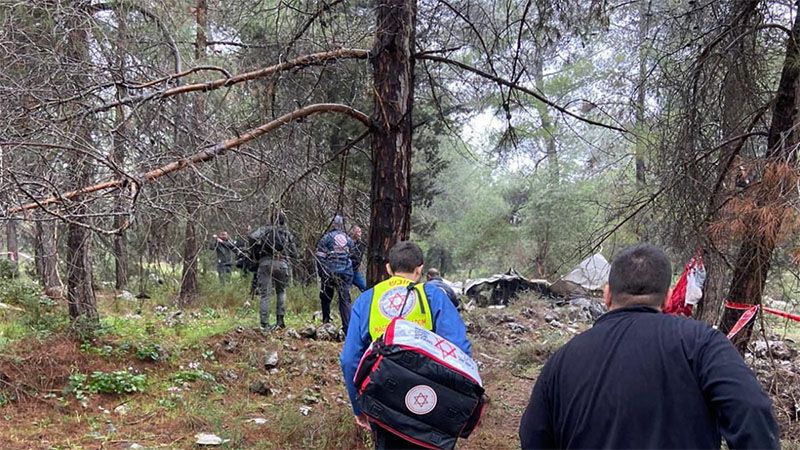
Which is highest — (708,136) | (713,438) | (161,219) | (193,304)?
(708,136)

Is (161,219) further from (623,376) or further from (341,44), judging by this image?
(623,376)

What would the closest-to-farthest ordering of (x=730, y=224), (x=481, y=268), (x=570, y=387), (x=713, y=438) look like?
(x=713, y=438) → (x=570, y=387) → (x=730, y=224) → (x=481, y=268)

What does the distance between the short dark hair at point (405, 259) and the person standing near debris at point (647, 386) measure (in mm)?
1232

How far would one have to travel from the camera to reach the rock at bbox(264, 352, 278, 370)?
20.6 feet

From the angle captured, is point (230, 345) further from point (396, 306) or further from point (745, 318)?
point (745, 318)

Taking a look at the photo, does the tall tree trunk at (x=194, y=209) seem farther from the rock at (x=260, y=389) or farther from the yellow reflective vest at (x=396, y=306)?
the yellow reflective vest at (x=396, y=306)

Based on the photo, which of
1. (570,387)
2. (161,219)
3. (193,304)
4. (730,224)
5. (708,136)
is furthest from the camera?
(193,304)

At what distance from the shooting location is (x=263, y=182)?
453cm

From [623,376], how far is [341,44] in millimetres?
4074

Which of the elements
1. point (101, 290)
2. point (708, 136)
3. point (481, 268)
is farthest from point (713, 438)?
point (481, 268)

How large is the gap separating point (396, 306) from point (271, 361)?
12.9 ft

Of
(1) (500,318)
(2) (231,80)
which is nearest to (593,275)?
(1) (500,318)

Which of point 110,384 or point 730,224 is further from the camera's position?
point 110,384

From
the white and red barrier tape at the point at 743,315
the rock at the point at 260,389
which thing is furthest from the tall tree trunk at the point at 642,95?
the rock at the point at 260,389
